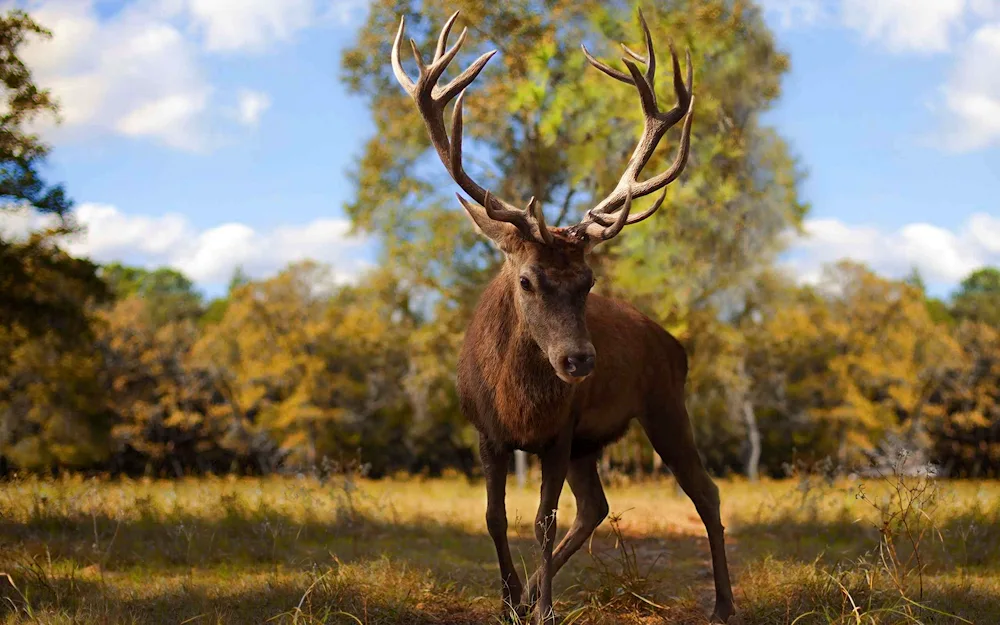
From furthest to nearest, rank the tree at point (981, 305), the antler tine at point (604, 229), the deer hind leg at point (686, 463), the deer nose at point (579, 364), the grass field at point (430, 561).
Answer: the tree at point (981, 305), the deer hind leg at point (686, 463), the grass field at point (430, 561), the antler tine at point (604, 229), the deer nose at point (579, 364)

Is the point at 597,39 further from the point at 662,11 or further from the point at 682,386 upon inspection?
the point at 682,386

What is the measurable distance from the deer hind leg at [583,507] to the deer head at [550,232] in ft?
5.33

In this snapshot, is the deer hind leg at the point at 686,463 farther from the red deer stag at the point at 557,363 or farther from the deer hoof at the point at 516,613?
the deer hoof at the point at 516,613

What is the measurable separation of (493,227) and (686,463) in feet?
7.10

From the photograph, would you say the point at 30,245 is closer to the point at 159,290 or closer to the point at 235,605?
the point at 235,605

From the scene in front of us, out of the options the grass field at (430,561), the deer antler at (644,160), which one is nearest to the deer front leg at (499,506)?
the grass field at (430,561)

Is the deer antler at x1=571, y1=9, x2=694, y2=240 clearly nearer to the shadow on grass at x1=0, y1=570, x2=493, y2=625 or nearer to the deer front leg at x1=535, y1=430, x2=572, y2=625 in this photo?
the deer front leg at x1=535, y1=430, x2=572, y2=625

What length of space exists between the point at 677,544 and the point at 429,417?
18.6 meters

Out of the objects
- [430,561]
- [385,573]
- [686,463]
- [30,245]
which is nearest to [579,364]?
[686,463]

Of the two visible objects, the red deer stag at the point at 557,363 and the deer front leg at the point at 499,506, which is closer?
the red deer stag at the point at 557,363

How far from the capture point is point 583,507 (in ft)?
19.8

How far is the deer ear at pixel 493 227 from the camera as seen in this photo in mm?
5176

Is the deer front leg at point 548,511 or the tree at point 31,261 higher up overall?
the tree at point 31,261

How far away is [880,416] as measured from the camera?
94.4 feet
